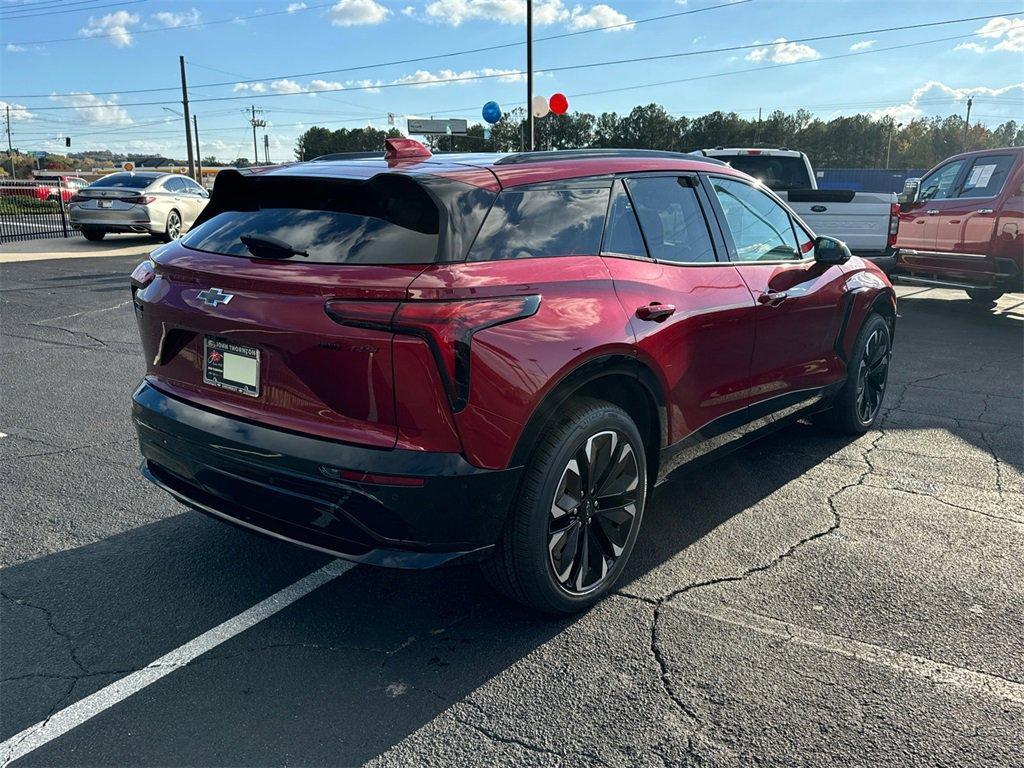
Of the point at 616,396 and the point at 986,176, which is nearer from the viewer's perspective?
the point at 616,396

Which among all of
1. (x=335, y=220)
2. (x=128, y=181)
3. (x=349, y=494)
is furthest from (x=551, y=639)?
(x=128, y=181)

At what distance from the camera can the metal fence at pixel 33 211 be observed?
19.5 metres

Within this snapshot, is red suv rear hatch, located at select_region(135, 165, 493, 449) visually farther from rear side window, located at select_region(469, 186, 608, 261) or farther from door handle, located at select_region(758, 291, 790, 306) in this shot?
door handle, located at select_region(758, 291, 790, 306)

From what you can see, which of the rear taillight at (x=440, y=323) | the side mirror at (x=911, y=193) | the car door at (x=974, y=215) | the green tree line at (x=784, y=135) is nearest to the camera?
the rear taillight at (x=440, y=323)

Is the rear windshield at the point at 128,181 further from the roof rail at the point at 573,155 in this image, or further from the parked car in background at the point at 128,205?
the roof rail at the point at 573,155

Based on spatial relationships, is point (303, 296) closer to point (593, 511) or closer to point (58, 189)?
point (593, 511)

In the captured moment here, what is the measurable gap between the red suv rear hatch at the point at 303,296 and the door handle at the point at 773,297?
178 cm

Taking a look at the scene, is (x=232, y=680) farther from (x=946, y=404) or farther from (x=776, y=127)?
(x=776, y=127)

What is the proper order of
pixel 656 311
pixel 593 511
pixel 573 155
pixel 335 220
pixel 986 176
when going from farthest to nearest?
pixel 986 176 → pixel 573 155 → pixel 656 311 → pixel 593 511 → pixel 335 220

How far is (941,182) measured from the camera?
11.2 metres

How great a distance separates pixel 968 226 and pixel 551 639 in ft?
31.5

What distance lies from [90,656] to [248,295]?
1.36 meters

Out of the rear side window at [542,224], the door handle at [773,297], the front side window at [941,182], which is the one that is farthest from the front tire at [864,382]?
the front side window at [941,182]

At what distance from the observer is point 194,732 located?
92.7 inches
